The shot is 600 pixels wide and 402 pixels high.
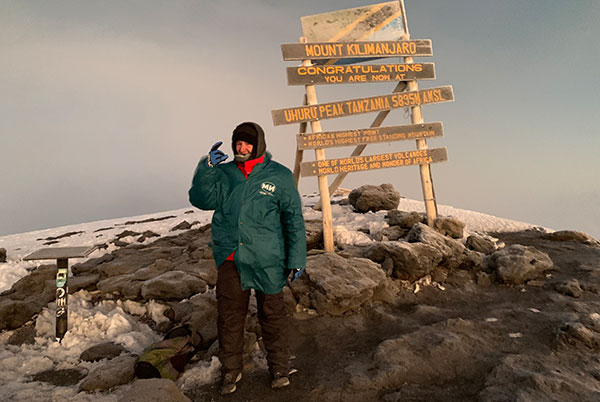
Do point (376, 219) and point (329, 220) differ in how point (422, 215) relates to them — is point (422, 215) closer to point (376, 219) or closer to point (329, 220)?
point (376, 219)

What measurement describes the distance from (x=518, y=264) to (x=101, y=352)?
728 centimetres

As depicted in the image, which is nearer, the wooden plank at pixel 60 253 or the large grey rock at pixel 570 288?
the wooden plank at pixel 60 253

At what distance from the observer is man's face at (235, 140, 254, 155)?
3707mm

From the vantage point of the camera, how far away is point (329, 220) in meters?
7.71

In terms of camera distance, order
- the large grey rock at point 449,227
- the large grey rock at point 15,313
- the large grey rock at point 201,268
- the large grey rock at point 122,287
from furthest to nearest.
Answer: the large grey rock at point 449,227, the large grey rock at point 201,268, the large grey rock at point 122,287, the large grey rock at point 15,313

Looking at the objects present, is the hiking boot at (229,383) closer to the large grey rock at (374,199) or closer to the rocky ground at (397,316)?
the rocky ground at (397,316)

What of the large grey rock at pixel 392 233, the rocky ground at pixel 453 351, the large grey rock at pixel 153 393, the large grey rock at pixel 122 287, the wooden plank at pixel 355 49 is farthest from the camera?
the large grey rock at pixel 392 233

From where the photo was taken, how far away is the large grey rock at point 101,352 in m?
4.31

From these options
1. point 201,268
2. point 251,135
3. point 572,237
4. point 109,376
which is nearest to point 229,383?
point 109,376

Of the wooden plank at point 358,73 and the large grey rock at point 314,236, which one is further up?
the wooden plank at point 358,73

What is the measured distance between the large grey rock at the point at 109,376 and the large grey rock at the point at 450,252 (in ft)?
18.5

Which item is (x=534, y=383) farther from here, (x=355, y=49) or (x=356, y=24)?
(x=356, y=24)

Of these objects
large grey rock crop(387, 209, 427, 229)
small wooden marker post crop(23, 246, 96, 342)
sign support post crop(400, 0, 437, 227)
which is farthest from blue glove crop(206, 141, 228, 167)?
sign support post crop(400, 0, 437, 227)

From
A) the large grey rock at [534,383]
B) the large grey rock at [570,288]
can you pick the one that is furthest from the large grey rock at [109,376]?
the large grey rock at [570,288]
